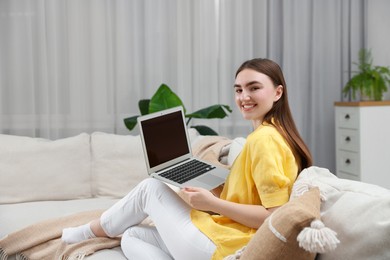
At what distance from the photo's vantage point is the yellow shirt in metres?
1.69

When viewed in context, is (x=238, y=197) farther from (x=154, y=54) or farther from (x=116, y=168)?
(x=154, y=54)

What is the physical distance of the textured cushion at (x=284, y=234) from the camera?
1.25 m

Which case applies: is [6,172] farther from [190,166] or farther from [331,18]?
[331,18]

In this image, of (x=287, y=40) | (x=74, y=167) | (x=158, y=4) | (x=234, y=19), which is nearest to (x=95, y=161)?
(x=74, y=167)

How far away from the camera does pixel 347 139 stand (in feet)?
14.4

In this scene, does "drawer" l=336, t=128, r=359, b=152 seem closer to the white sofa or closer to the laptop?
the white sofa

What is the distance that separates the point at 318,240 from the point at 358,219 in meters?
0.23

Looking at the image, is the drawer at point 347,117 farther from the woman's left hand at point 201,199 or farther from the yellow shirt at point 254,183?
the woman's left hand at point 201,199

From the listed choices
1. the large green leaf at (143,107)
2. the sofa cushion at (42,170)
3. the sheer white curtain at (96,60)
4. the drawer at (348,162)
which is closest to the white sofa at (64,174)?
the sofa cushion at (42,170)

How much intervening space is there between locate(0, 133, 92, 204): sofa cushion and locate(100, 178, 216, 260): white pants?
42.7 inches

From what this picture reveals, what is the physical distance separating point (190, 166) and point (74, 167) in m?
1.20

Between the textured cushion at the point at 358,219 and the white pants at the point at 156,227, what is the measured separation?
17.5 inches

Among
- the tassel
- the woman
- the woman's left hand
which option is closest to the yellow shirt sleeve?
the woman

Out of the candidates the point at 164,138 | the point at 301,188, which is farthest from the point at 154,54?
the point at 301,188
